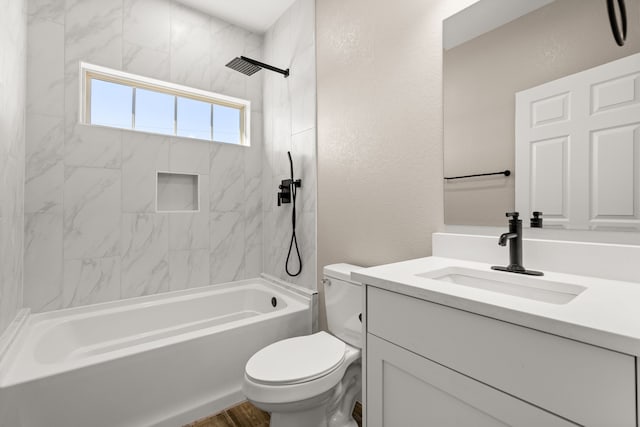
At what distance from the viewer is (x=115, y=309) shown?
2049mm

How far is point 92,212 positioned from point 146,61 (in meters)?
1.18

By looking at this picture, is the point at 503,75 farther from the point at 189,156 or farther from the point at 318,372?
the point at 189,156

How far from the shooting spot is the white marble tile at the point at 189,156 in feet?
7.63

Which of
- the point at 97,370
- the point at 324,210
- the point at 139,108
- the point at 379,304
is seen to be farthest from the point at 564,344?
the point at 139,108

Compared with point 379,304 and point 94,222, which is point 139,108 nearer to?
point 94,222

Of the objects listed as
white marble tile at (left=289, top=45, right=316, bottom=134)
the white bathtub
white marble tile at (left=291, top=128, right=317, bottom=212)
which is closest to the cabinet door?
the white bathtub

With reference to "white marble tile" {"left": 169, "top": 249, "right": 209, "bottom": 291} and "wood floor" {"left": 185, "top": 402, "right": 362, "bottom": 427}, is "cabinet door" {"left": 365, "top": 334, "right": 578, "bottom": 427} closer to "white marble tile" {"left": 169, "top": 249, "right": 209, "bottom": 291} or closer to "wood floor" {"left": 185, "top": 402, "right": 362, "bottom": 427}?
"wood floor" {"left": 185, "top": 402, "right": 362, "bottom": 427}

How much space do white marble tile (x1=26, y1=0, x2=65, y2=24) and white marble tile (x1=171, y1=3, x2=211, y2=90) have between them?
0.66 metres

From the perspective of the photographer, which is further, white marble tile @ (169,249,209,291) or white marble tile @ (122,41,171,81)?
white marble tile @ (169,249,209,291)

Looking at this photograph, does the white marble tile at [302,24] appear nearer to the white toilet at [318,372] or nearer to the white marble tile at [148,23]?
the white marble tile at [148,23]

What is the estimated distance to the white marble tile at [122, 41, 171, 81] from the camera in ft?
7.07

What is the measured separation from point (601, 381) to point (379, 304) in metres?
0.52

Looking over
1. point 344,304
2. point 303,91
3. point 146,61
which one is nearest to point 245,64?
point 303,91

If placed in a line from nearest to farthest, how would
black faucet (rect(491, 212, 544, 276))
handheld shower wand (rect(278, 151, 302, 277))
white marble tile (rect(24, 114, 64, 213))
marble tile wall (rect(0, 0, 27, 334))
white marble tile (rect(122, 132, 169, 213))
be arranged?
black faucet (rect(491, 212, 544, 276)) < marble tile wall (rect(0, 0, 27, 334)) < white marble tile (rect(24, 114, 64, 213)) < white marble tile (rect(122, 132, 169, 213)) < handheld shower wand (rect(278, 151, 302, 277))
